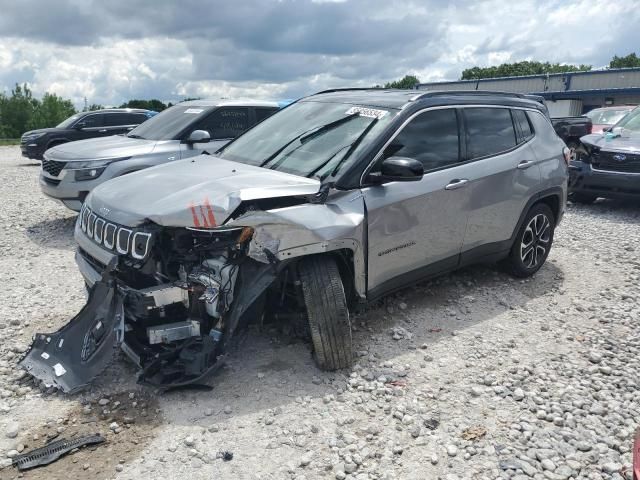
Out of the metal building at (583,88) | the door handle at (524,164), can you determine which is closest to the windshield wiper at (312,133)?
the door handle at (524,164)

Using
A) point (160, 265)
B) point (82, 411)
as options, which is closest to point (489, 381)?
point (160, 265)

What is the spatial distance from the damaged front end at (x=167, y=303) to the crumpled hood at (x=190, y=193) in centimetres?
10

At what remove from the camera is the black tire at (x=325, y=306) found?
357cm

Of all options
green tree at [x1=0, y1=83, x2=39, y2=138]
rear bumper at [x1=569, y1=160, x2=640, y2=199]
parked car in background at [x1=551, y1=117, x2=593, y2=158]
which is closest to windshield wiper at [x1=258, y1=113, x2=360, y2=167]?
rear bumper at [x1=569, y1=160, x2=640, y2=199]

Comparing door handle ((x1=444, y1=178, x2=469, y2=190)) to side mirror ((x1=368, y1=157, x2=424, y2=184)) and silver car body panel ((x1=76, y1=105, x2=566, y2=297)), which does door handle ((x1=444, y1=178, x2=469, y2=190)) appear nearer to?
silver car body panel ((x1=76, y1=105, x2=566, y2=297))

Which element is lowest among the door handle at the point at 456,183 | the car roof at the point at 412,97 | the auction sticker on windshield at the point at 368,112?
the door handle at the point at 456,183

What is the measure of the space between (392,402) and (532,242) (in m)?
2.89

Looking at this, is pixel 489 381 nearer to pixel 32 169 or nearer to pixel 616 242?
pixel 616 242

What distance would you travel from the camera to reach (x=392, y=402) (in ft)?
11.2

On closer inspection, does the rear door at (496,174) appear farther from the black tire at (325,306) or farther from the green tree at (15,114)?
the green tree at (15,114)

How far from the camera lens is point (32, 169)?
1592 cm

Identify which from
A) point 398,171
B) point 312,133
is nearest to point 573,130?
point 312,133

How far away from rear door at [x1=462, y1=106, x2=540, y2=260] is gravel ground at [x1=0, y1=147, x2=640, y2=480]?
2.13 ft

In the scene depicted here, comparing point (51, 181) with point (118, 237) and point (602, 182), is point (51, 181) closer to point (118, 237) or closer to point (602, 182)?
point (118, 237)
